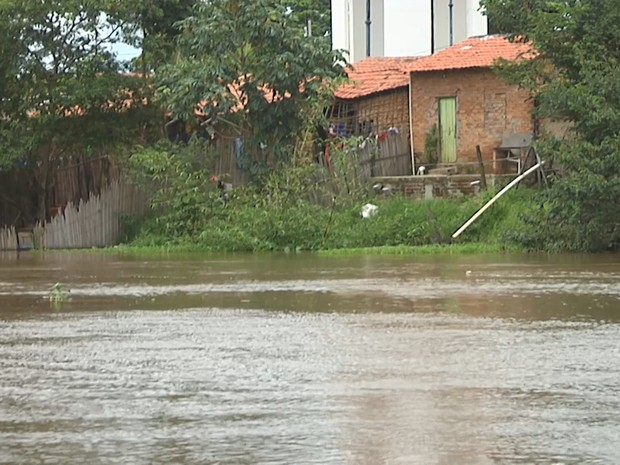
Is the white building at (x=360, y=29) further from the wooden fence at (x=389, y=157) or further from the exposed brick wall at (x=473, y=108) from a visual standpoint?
the wooden fence at (x=389, y=157)

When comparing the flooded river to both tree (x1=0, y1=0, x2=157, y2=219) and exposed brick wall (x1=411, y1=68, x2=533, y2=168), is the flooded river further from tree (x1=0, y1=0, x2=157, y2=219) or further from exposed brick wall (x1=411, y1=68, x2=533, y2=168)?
exposed brick wall (x1=411, y1=68, x2=533, y2=168)

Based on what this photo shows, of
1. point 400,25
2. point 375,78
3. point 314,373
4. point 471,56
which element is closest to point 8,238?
point 375,78

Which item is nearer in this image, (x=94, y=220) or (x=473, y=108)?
(x=94, y=220)

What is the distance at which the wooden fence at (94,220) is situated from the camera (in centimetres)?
2636

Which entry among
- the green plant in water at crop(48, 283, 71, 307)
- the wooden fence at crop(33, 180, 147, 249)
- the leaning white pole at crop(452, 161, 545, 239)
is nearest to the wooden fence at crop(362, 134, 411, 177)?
the leaning white pole at crop(452, 161, 545, 239)

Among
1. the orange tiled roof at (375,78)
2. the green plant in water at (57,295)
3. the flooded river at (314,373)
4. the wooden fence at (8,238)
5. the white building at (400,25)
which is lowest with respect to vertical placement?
the flooded river at (314,373)

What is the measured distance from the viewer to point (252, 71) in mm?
27109

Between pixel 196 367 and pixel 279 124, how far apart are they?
1902cm

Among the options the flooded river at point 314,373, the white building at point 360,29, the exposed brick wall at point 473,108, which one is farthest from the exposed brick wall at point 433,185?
the white building at point 360,29

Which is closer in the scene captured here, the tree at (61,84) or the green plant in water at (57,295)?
the green plant in water at (57,295)

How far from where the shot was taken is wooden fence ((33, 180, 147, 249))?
2636 cm

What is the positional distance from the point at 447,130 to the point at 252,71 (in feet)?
22.6

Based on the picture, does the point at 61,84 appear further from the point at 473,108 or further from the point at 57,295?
the point at 57,295

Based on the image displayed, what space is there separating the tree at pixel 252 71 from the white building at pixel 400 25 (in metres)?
13.9
